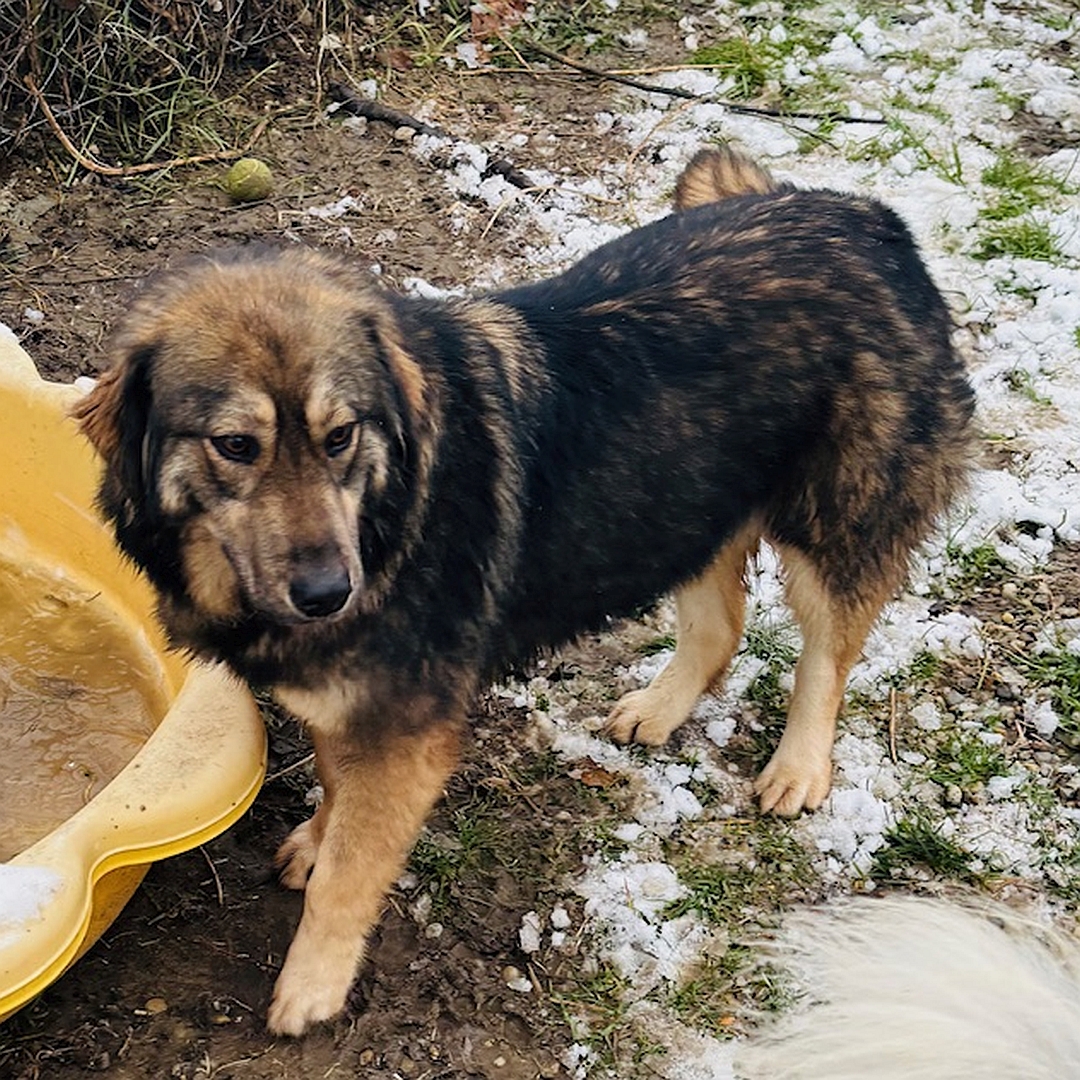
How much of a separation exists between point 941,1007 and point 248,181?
453 centimetres

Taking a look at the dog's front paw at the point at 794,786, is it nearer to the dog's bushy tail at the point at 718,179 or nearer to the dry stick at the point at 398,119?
the dog's bushy tail at the point at 718,179

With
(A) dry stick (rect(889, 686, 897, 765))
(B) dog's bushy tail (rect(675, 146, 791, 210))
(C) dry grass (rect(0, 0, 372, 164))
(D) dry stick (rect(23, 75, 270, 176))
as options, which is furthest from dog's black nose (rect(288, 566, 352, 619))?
(C) dry grass (rect(0, 0, 372, 164))

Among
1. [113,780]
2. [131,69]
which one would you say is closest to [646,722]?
[113,780]

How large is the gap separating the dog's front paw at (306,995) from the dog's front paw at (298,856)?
0.98 feet

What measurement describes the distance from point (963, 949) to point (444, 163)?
453 cm

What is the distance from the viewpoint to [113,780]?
3191 mm

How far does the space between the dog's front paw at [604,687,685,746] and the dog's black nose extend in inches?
60.0

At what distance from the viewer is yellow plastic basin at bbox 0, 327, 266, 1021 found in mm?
2674

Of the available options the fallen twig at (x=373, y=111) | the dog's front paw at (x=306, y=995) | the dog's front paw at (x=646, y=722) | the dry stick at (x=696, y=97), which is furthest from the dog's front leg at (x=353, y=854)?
the dry stick at (x=696, y=97)

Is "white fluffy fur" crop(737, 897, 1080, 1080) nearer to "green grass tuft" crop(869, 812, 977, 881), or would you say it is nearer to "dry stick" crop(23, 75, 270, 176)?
"green grass tuft" crop(869, 812, 977, 881)

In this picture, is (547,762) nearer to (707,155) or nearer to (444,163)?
(707,155)

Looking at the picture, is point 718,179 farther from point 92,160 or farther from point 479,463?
point 92,160

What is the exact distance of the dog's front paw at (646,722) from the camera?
3986 mm

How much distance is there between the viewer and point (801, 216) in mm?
3430
